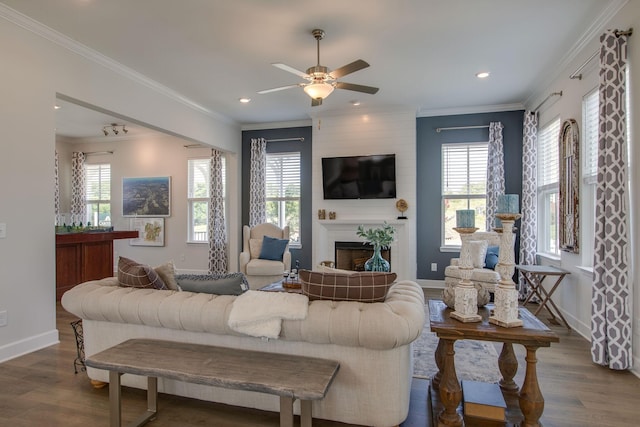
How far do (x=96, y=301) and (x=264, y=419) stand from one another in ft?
4.46

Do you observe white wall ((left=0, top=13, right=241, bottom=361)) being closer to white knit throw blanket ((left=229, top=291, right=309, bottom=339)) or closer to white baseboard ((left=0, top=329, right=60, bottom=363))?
white baseboard ((left=0, top=329, right=60, bottom=363))

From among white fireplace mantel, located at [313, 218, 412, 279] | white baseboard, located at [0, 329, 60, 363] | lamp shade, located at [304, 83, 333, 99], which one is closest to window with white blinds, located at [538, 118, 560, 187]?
white fireplace mantel, located at [313, 218, 412, 279]

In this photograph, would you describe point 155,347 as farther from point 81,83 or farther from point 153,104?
point 153,104

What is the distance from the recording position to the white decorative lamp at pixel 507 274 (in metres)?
1.95

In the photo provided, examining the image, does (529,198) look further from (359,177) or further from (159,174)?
(159,174)

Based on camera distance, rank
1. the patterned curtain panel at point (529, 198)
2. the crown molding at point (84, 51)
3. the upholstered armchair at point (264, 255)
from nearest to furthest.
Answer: the crown molding at point (84, 51)
the patterned curtain panel at point (529, 198)
the upholstered armchair at point (264, 255)

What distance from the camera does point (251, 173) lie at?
6941 mm

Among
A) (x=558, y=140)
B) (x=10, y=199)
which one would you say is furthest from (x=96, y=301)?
(x=558, y=140)

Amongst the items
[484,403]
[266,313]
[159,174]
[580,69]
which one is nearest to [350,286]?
[266,313]

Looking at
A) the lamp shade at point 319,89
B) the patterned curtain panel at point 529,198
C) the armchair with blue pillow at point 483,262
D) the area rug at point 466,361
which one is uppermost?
the lamp shade at point 319,89

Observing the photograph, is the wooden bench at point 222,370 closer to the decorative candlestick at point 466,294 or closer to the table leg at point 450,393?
the table leg at point 450,393

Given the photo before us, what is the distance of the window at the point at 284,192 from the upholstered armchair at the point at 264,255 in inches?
25.3

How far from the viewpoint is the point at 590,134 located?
3725mm

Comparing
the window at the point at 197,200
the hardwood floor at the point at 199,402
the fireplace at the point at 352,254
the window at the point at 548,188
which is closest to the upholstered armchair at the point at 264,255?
the fireplace at the point at 352,254
